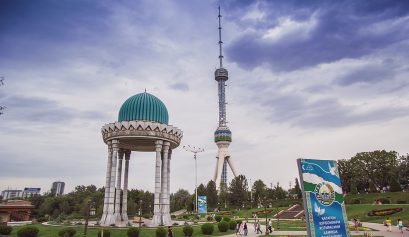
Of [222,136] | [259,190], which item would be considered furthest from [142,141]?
[222,136]

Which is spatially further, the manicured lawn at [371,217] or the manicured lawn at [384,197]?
the manicured lawn at [384,197]

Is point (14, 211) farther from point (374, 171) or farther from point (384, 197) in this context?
point (374, 171)

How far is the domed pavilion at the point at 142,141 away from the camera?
42.4m

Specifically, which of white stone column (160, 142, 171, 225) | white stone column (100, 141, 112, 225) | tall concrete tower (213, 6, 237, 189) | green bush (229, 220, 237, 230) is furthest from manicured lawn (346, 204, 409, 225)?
tall concrete tower (213, 6, 237, 189)

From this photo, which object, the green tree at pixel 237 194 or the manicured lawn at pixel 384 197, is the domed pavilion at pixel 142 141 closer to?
the manicured lawn at pixel 384 197

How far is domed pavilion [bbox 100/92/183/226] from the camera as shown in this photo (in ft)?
139

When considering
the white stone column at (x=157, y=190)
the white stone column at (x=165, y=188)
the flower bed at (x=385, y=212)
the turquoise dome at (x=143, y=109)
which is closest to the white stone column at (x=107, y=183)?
the turquoise dome at (x=143, y=109)

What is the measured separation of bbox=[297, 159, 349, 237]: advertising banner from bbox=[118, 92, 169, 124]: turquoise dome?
3188cm

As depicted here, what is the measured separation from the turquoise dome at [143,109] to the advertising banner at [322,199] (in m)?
31.9

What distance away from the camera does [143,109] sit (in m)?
45.5

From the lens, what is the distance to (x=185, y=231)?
1305 inches

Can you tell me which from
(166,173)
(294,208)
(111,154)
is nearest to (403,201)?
(294,208)

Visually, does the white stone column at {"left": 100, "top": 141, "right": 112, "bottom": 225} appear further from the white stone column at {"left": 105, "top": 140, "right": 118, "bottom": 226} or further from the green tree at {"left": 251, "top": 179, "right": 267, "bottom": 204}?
the green tree at {"left": 251, "top": 179, "right": 267, "bottom": 204}

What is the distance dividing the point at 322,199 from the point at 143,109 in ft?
109
